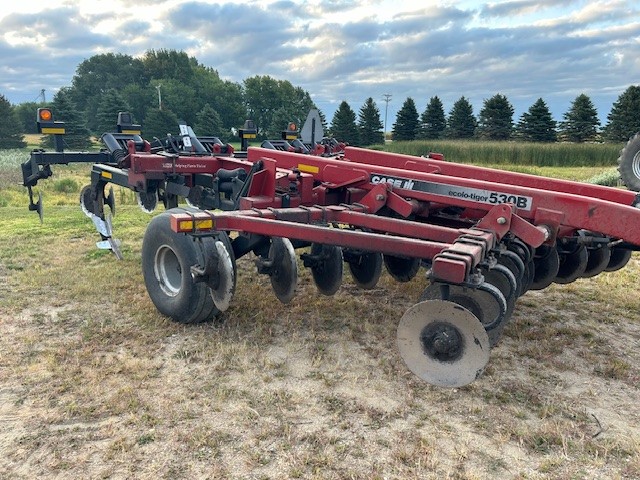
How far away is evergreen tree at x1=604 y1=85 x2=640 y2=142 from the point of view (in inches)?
1101

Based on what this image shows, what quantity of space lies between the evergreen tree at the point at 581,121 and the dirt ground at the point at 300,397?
29.4 metres

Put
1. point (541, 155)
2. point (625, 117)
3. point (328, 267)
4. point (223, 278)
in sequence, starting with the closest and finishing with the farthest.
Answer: point (223, 278), point (328, 267), point (541, 155), point (625, 117)

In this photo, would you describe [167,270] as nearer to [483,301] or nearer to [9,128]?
[483,301]

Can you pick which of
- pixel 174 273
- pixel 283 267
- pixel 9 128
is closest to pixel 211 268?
pixel 283 267

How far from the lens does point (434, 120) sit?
123ft

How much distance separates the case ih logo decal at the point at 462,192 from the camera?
12.0ft

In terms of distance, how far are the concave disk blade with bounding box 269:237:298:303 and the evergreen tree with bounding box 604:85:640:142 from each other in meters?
28.7

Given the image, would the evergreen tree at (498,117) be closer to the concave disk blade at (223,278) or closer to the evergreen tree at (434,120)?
the evergreen tree at (434,120)

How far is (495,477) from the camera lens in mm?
2623

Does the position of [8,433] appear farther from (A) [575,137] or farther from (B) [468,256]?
(A) [575,137]

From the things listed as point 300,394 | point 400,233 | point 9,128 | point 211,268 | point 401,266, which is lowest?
point 300,394

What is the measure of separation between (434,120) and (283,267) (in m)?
35.3

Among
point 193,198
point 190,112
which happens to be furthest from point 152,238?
point 190,112

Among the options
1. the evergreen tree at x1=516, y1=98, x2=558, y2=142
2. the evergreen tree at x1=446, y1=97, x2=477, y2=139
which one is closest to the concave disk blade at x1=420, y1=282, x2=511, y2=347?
the evergreen tree at x1=516, y1=98, x2=558, y2=142
